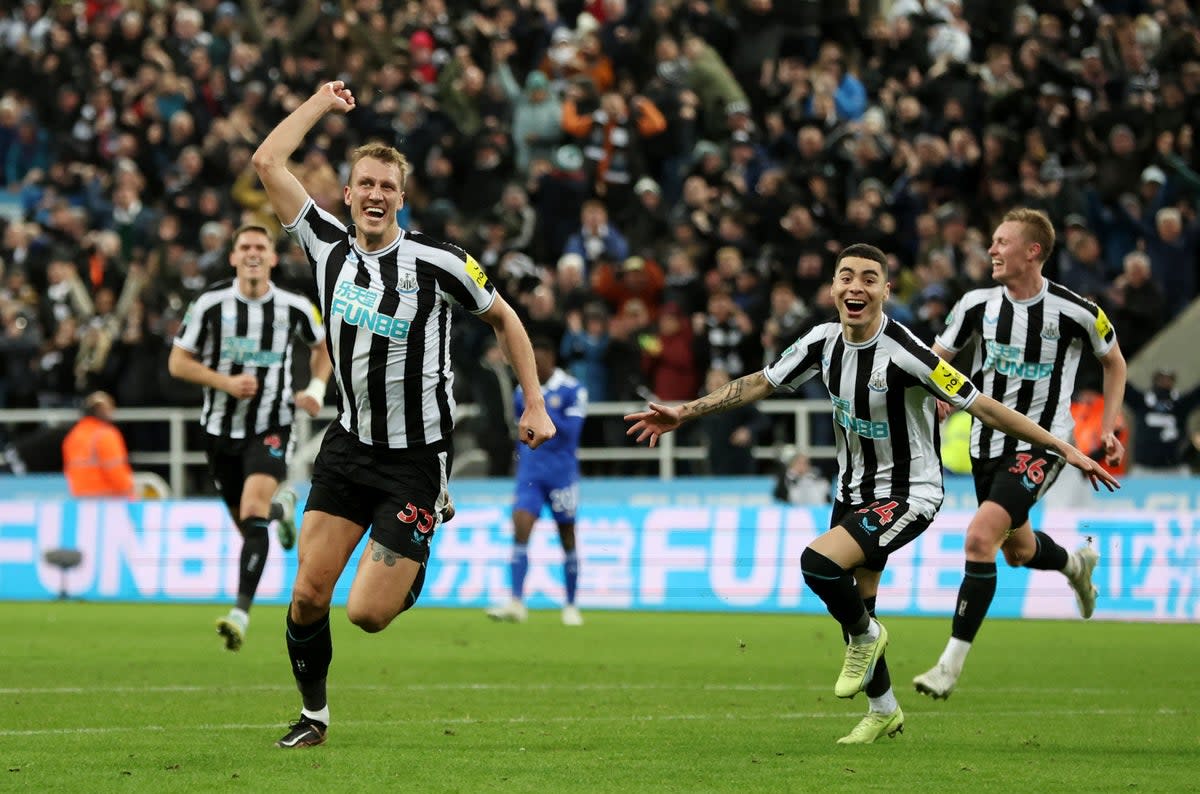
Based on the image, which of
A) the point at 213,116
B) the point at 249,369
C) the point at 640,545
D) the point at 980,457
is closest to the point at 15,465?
the point at 213,116

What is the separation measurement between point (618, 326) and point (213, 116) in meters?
7.83

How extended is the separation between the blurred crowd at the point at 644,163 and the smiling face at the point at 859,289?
29.2 feet

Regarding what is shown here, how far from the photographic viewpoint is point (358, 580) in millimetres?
8133

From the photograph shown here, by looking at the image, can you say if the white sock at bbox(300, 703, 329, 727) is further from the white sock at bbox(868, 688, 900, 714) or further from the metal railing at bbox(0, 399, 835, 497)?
the metal railing at bbox(0, 399, 835, 497)

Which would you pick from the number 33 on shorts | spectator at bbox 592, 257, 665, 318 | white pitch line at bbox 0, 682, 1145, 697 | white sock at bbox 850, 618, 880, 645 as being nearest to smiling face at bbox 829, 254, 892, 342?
the number 33 on shorts

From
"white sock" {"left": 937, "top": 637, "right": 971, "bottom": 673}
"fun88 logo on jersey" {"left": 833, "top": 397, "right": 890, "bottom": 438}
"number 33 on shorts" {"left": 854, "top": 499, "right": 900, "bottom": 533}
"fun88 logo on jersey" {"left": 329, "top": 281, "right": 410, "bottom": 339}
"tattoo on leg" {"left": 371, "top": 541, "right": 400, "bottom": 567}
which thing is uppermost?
"fun88 logo on jersey" {"left": 329, "top": 281, "right": 410, "bottom": 339}

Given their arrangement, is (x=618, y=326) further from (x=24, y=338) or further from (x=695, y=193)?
(x=24, y=338)

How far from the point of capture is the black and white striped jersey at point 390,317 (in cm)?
814

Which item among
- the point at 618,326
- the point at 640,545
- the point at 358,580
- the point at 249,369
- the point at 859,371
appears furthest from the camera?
the point at 618,326

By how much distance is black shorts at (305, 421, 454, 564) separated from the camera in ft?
26.8

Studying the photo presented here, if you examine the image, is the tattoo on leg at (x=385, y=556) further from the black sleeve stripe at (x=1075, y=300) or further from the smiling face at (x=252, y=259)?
the smiling face at (x=252, y=259)

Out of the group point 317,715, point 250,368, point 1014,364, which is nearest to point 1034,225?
point 1014,364

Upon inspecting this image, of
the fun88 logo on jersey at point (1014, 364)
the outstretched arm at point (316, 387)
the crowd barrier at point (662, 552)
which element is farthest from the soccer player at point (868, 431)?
the crowd barrier at point (662, 552)

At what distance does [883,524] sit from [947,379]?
2.40 feet
